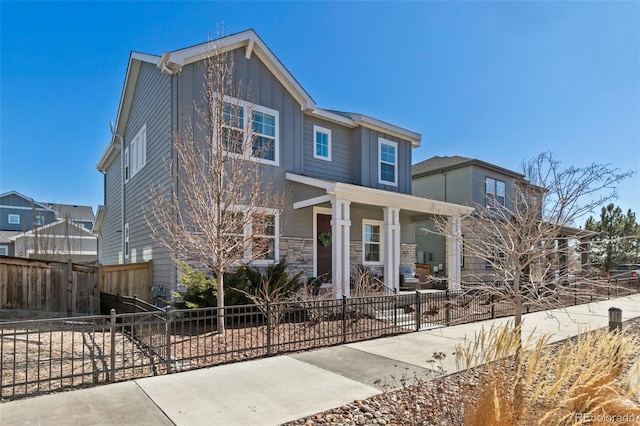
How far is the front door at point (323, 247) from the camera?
12242 millimetres

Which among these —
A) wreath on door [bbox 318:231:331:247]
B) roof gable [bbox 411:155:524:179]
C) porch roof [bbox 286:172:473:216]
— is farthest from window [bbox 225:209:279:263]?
roof gable [bbox 411:155:524:179]

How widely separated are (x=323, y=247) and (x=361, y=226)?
5.93 ft

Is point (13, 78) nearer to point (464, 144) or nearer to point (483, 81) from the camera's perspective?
point (483, 81)

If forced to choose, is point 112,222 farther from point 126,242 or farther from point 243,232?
point 243,232

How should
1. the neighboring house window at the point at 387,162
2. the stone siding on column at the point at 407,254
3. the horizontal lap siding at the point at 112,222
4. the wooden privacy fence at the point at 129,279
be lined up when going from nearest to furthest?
the wooden privacy fence at the point at 129,279, the neighboring house window at the point at 387,162, the stone siding on column at the point at 407,254, the horizontal lap siding at the point at 112,222

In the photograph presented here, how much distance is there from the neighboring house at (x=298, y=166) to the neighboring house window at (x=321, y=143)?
0.04 metres

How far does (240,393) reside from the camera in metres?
4.44

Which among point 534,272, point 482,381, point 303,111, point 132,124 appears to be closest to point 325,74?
point 303,111

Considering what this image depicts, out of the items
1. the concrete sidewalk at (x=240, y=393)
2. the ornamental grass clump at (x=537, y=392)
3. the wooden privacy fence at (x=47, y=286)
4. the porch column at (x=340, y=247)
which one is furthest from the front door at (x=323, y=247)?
the ornamental grass clump at (x=537, y=392)

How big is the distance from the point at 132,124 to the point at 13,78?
3602 mm

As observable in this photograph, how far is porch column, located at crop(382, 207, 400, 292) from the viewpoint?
1084 centimetres

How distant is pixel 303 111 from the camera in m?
12.2

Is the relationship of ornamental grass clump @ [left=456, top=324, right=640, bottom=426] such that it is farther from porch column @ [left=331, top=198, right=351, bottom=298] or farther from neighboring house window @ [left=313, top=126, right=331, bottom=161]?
neighboring house window @ [left=313, top=126, right=331, bottom=161]

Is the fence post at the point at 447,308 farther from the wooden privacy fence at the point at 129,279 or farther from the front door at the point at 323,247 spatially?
the wooden privacy fence at the point at 129,279
